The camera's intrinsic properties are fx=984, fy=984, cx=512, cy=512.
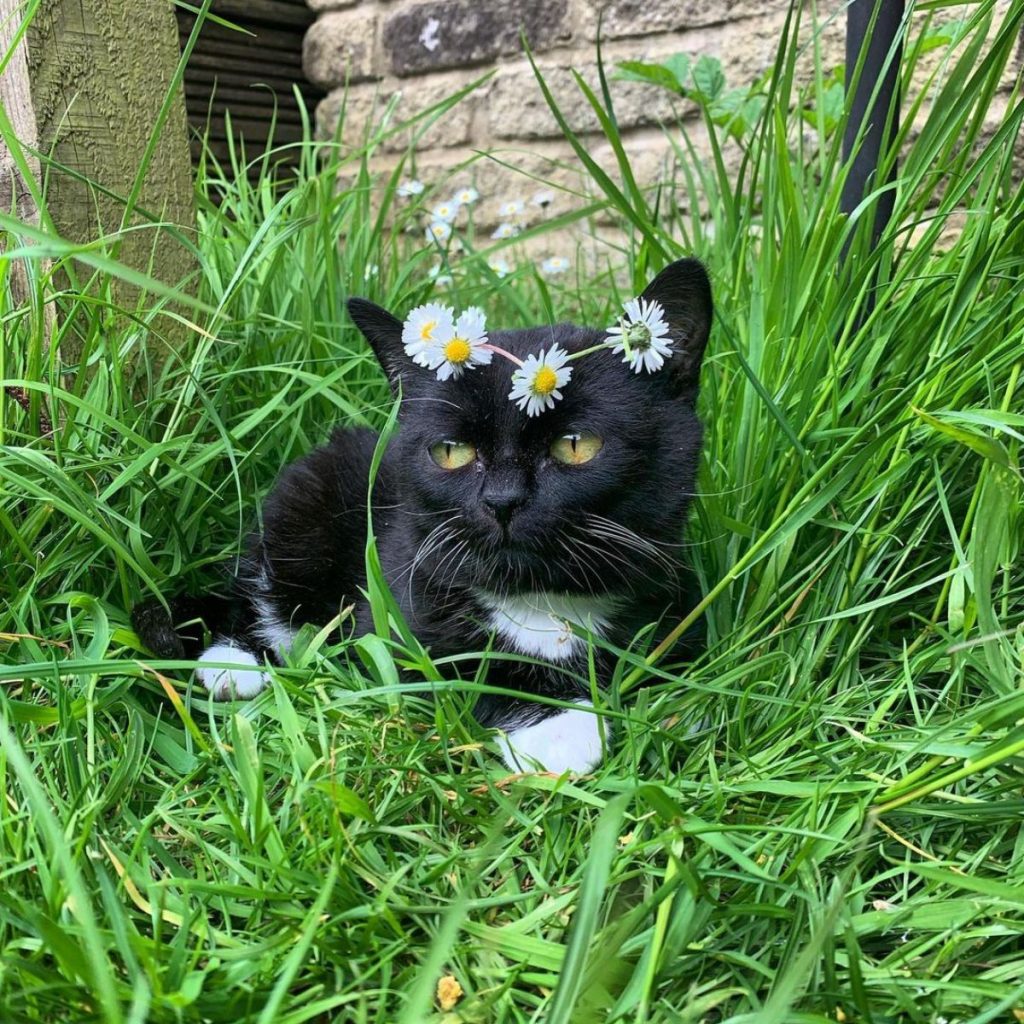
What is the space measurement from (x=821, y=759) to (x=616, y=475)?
1.28 ft

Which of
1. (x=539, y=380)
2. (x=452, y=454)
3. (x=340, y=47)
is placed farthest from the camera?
(x=340, y=47)

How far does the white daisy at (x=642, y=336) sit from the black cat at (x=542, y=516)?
0.04m

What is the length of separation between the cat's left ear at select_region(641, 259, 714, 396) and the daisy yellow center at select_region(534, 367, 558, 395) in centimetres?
22

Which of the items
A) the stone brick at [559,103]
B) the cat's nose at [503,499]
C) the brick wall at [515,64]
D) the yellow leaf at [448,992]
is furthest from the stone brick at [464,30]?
the yellow leaf at [448,992]

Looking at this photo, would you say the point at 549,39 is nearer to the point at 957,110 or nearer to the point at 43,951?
the point at 957,110

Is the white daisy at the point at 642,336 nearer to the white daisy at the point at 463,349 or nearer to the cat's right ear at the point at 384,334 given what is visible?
the white daisy at the point at 463,349

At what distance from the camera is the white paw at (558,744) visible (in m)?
1.11

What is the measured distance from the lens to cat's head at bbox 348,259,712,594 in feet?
3.82

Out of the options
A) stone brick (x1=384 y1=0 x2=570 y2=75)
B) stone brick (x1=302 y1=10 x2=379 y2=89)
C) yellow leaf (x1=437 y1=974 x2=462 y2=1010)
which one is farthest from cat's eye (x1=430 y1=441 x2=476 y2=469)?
stone brick (x1=302 y1=10 x2=379 y2=89)

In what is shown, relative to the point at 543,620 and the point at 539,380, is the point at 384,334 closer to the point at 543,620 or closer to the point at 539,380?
the point at 539,380

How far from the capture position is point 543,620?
50.7 inches

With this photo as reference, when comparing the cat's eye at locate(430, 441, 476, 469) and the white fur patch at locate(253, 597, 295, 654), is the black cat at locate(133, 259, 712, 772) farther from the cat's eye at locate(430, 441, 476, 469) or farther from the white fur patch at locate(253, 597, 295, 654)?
the white fur patch at locate(253, 597, 295, 654)

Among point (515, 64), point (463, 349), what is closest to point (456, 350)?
point (463, 349)

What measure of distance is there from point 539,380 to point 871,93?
69cm
